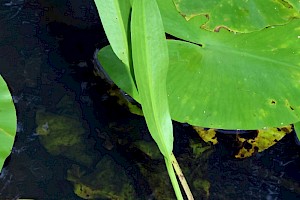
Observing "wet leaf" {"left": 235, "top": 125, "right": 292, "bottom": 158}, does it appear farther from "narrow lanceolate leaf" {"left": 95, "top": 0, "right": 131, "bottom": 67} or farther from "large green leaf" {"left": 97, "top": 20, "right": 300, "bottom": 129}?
"narrow lanceolate leaf" {"left": 95, "top": 0, "right": 131, "bottom": 67}

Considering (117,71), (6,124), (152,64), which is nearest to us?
(152,64)

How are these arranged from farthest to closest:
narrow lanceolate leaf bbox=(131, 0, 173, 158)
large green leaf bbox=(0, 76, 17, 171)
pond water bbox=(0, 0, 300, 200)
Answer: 1. pond water bbox=(0, 0, 300, 200)
2. large green leaf bbox=(0, 76, 17, 171)
3. narrow lanceolate leaf bbox=(131, 0, 173, 158)

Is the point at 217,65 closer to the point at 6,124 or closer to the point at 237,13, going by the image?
the point at 237,13

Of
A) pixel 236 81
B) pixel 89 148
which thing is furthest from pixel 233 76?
pixel 89 148

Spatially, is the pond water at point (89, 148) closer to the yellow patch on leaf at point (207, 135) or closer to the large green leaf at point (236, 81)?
the yellow patch on leaf at point (207, 135)

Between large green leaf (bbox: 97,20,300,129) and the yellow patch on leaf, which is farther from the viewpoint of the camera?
the yellow patch on leaf

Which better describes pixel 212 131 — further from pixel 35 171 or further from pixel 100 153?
pixel 35 171

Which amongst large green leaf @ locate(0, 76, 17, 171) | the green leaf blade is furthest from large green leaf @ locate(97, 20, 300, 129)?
large green leaf @ locate(0, 76, 17, 171)
